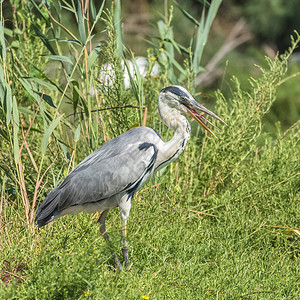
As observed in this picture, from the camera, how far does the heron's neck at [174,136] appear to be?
3699 millimetres

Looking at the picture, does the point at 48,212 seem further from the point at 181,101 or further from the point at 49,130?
the point at 181,101

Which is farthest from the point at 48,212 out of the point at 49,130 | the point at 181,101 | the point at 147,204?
the point at 181,101

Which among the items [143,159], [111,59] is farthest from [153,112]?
[143,159]

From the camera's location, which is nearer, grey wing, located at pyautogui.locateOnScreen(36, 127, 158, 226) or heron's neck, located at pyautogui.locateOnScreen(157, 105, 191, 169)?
grey wing, located at pyautogui.locateOnScreen(36, 127, 158, 226)

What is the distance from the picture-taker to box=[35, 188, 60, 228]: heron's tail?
354 cm

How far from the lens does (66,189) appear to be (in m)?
3.59

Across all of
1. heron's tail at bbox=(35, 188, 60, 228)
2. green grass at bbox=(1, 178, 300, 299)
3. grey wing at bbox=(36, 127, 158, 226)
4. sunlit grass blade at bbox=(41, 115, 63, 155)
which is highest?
sunlit grass blade at bbox=(41, 115, 63, 155)

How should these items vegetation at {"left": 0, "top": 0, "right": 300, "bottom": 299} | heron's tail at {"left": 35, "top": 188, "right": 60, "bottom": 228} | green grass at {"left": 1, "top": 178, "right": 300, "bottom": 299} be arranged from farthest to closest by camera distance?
heron's tail at {"left": 35, "top": 188, "right": 60, "bottom": 228}, vegetation at {"left": 0, "top": 0, "right": 300, "bottom": 299}, green grass at {"left": 1, "top": 178, "right": 300, "bottom": 299}

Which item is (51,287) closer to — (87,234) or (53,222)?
(87,234)

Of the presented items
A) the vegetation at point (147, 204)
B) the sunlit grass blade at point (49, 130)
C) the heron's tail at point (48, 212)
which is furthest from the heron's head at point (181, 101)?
the heron's tail at point (48, 212)

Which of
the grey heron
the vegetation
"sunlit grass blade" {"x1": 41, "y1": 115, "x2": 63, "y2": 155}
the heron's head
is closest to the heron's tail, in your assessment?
the grey heron

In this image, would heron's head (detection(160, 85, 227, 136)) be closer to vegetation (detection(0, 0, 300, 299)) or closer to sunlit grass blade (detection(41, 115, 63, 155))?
vegetation (detection(0, 0, 300, 299))

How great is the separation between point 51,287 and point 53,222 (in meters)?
1.17

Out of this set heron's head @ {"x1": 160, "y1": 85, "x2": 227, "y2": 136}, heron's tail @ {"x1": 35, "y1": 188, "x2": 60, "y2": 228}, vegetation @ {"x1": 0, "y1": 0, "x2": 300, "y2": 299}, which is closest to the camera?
vegetation @ {"x1": 0, "y1": 0, "x2": 300, "y2": 299}
